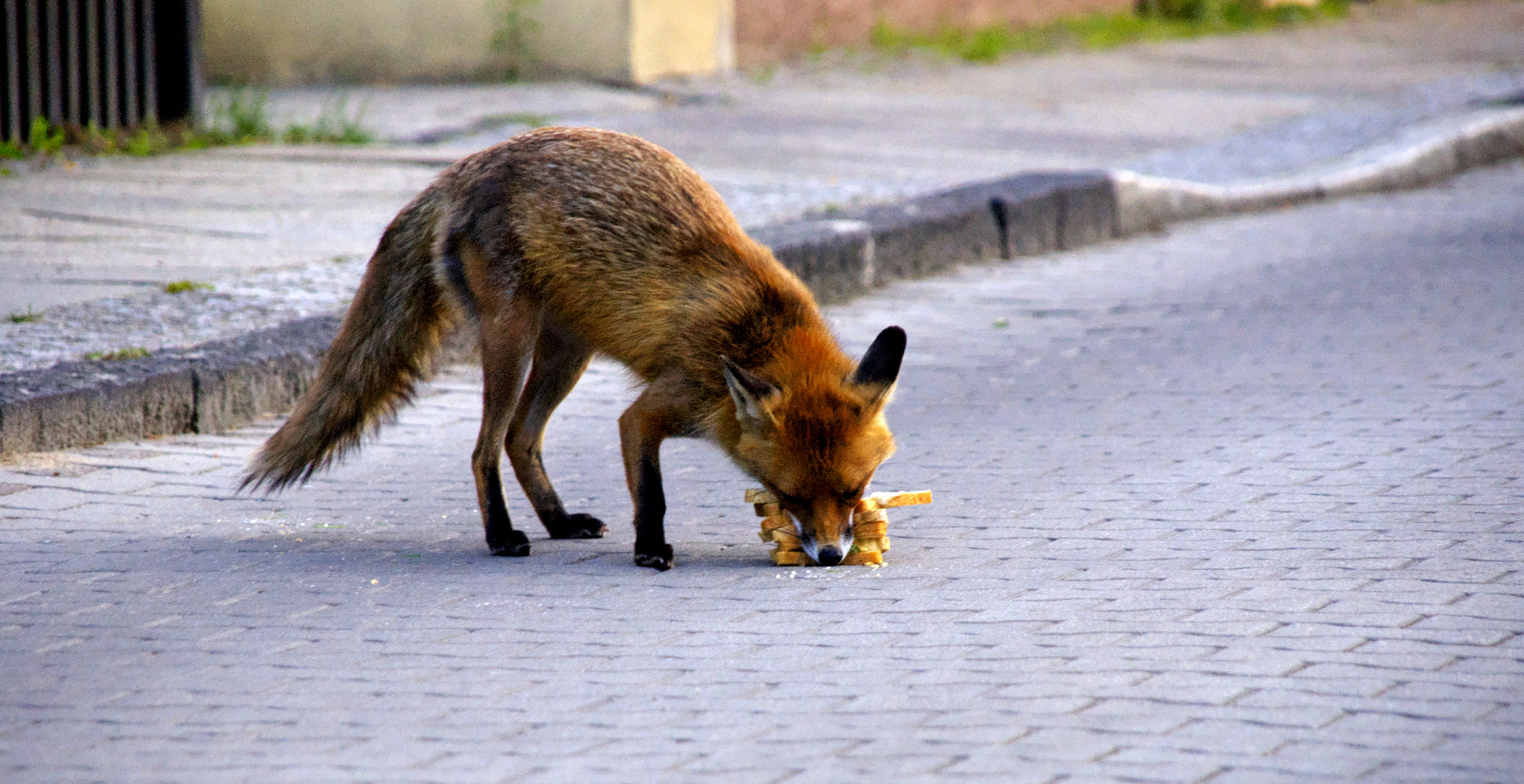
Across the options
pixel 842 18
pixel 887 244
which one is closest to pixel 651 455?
pixel 887 244

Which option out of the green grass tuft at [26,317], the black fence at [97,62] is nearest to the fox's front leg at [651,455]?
the green grass tuft at [26,317]

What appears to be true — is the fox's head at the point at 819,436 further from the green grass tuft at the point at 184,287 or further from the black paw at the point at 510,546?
the green grass tuft at the point at 184,287

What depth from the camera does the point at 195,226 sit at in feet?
27.2

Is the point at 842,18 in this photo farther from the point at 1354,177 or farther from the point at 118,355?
the point at 118,355

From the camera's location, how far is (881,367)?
175 inches

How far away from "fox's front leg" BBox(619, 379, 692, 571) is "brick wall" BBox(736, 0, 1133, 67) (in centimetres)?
1090

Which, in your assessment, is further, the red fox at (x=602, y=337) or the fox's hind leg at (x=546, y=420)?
the fox's hind leg at (x=546, y=420)

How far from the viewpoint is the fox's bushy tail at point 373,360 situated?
193 inches

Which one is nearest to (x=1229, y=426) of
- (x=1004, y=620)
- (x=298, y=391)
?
(x=1004, y=620)

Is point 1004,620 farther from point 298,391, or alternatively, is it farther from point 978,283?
point 978,283

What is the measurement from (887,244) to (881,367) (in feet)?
14.8

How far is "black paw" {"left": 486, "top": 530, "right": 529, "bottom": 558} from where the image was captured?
15.3ft

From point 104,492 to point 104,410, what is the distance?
1.80 ft

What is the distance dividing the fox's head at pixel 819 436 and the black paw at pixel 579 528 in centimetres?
65
